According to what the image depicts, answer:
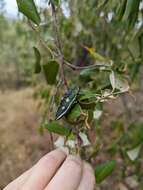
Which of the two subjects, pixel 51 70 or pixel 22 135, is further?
pixel 22 135

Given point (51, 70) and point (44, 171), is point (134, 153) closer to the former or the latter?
point (51, 70)

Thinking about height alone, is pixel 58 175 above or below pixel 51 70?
below

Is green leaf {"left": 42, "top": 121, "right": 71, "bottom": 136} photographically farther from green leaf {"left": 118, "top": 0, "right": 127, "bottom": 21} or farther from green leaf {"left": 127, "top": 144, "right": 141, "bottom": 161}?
green leaf {"left": 127, "top": 144, "right": 141, "bottom": 161}

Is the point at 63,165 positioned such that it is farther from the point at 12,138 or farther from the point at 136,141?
the point at 12,138

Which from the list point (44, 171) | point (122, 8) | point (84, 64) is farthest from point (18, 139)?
point (44, 171)

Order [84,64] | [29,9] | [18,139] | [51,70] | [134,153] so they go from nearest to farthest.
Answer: [29,9]
[51,70]
[134,153]
[84,64]
[18,139]

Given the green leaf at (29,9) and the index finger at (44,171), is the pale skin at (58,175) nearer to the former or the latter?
the index finger at (44,171)


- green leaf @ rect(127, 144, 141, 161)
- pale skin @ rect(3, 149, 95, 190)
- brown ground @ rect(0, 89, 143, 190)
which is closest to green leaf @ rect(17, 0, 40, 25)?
pale skin @ rect(3, 149, 95, 190)
